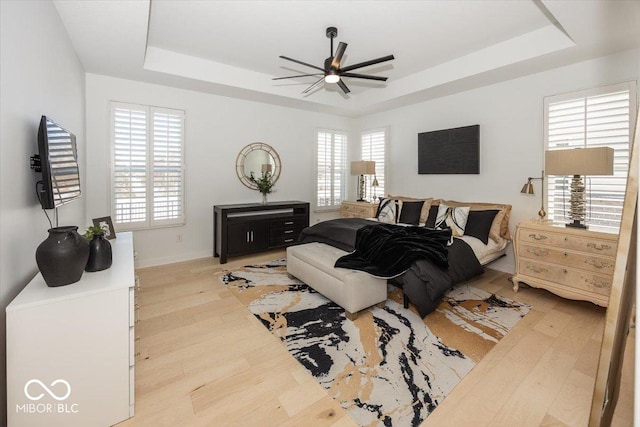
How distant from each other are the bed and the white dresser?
180 centimetres

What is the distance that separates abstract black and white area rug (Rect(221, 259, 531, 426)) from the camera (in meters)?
1.73

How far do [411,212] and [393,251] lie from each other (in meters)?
2.02

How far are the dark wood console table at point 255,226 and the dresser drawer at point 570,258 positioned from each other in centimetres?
326

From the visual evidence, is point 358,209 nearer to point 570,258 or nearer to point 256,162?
point 256,162

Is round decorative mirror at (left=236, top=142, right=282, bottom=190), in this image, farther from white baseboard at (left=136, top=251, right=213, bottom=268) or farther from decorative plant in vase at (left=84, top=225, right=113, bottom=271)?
decorative plant in vase at (left=84, top=225, right=113, bottom=271)

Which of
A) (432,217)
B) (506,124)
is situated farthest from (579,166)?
(432,217)

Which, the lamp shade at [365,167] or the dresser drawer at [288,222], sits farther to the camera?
the lamp shade at [365,167]

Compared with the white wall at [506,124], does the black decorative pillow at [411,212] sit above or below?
below

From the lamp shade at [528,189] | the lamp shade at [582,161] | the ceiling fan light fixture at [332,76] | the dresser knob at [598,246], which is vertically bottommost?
the dresser knob at [598,246]

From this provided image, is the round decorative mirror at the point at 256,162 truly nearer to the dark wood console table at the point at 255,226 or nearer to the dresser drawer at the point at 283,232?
the dark wood console table at the point at 255,226

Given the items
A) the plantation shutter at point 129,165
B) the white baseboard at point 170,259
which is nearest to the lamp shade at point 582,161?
the white baseboard at point 170,259

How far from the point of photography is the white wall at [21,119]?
1.41 m

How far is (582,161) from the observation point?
2.75 meters

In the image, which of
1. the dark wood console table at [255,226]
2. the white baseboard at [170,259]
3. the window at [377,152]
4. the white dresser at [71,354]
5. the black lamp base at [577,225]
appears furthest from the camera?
the window at [377,152]
